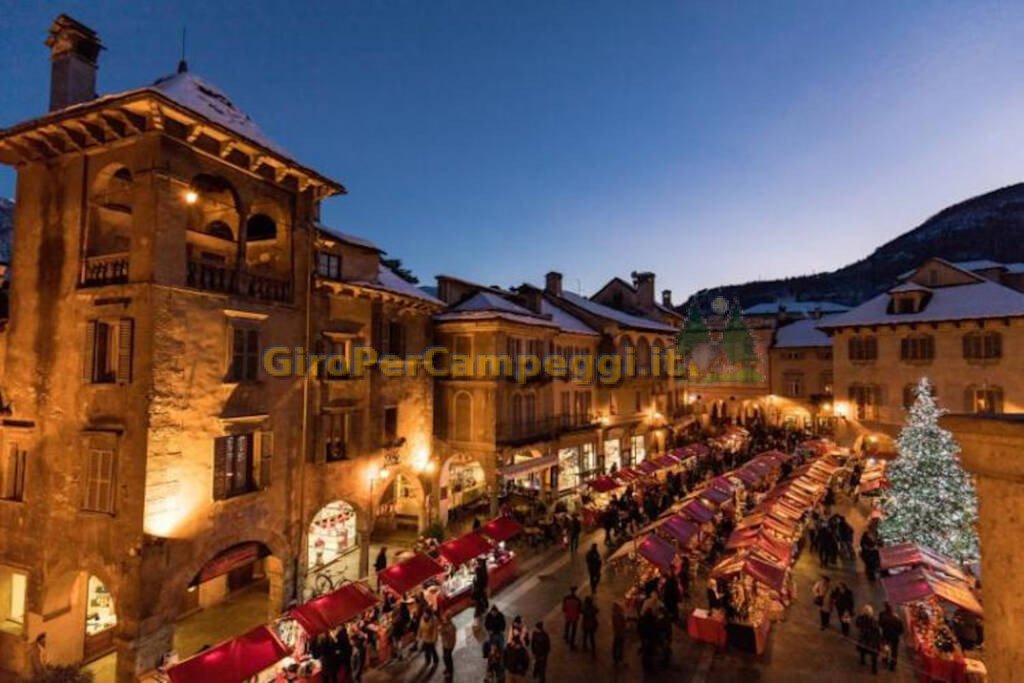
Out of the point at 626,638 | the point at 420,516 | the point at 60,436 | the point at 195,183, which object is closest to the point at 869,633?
the point at 626,638

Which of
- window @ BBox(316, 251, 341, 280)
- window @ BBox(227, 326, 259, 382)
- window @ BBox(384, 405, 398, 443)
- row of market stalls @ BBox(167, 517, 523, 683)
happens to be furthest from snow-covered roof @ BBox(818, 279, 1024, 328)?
window @ BBox(227, 326, 259, 382)

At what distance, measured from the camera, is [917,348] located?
36.1 meters

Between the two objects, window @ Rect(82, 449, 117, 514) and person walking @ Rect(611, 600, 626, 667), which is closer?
window @ Rect(82, 449, 117, 514)

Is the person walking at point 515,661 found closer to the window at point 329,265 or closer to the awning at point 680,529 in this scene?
the awning at point 680,529

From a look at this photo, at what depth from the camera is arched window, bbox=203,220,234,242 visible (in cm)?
1950

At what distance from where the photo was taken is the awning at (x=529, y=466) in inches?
1091

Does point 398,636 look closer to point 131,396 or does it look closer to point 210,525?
point 210,525

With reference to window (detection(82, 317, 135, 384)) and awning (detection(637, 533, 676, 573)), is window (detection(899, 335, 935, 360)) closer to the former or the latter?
awning (detection(637, 533, 676, 573))

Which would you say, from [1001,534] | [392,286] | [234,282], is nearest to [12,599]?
[234,282]

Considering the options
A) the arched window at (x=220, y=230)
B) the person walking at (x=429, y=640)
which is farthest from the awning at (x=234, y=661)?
the arched window at (x=220, y=230)

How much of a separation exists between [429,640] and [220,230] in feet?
51.4

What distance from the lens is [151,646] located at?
13.5 metres

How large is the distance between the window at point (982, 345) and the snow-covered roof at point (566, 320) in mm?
23104

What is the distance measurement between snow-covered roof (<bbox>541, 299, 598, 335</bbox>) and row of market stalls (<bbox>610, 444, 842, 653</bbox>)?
43.1ft
